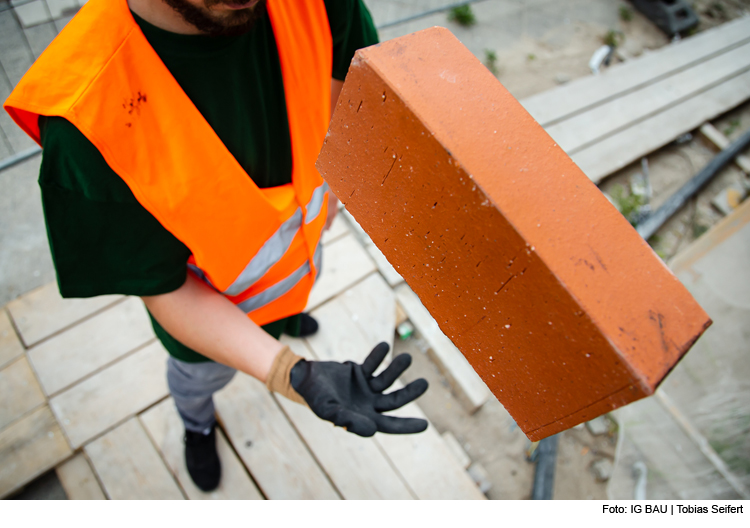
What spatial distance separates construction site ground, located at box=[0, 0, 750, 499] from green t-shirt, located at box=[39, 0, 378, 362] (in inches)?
→ 64.3

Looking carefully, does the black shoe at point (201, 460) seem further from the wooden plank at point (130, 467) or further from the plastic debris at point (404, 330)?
the plastic debris at point (404, 330)

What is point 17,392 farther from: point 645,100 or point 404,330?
point 645,100

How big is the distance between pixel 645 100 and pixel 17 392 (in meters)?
5.09

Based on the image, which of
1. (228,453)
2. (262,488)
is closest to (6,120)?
(228,453)

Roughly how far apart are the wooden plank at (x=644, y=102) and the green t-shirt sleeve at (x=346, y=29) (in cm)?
251

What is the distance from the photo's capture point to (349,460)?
207cm

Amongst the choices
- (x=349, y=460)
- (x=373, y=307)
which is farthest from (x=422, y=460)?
(x=373, y=307)

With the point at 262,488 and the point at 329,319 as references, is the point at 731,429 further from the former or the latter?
the point at 262,488

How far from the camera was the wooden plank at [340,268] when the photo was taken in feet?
8.04

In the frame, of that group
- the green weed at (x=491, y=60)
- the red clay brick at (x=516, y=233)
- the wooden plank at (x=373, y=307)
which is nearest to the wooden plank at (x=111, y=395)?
the wooden plank at (x=373, y=307)

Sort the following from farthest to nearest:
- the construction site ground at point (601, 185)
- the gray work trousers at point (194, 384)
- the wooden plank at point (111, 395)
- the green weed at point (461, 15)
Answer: the green weed at point (461, 15) → the construction site ground at point (601, 185) → the wooden plank at point (111, 395) → the gray work trousers at point (194, 384)

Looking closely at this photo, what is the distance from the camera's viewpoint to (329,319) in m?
2.39

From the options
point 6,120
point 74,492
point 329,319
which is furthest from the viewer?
point 6,120
